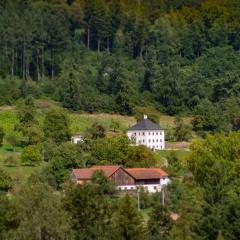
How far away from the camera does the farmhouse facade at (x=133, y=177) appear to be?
61594mm

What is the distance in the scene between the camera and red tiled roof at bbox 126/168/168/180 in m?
62.2

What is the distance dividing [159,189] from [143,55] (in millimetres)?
37050

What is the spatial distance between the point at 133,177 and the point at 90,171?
285 cm

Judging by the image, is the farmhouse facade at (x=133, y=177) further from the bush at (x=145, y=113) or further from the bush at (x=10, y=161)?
the bush at (x=145, y=113)

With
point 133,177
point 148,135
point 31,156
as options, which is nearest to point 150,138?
point 148,135

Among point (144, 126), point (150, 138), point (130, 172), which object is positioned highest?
point (144, 126)

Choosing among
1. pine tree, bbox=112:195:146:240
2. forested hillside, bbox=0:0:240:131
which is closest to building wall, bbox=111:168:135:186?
forested hillside, bbox=0:0:240:131

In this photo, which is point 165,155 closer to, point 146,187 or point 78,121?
point 146,187

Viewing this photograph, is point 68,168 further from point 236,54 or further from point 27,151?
point 236,54

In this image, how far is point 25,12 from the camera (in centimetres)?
9612

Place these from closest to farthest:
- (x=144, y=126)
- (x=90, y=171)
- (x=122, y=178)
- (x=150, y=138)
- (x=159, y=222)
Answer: (x=159, y=222) < (x=90, y=171) < (x=122, y=178) < (x=150, y=138) < (x=144, y=126)

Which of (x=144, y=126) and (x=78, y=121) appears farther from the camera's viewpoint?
(x=78, y=121)

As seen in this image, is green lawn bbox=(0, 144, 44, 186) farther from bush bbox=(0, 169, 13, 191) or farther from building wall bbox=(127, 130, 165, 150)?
building wall bbox=(127, 130, 165, 150)

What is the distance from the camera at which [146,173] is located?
206 ft
